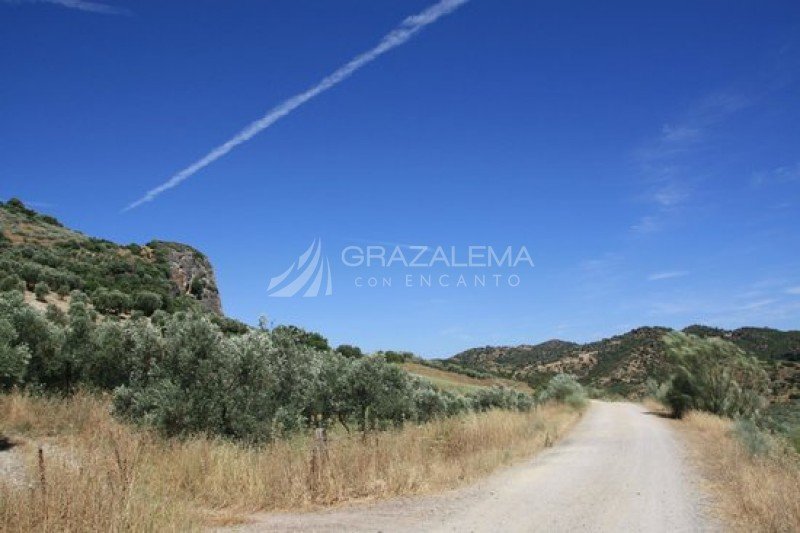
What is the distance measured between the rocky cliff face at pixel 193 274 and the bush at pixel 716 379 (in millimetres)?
45458

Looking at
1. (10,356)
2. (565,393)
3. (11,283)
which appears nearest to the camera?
(10,356)

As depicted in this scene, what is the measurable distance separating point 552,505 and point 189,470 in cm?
605

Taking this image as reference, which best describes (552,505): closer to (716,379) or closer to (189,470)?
(189,470)

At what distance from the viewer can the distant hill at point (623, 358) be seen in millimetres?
62875

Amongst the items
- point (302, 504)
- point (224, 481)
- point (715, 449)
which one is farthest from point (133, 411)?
point (715, 449)

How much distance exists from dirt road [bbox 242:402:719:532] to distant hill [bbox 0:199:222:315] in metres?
21.4

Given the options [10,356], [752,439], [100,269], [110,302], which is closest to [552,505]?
[752,439]

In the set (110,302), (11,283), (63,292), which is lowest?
(110,302)

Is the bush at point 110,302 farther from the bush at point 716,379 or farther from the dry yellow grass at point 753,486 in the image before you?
the bush at point 716,379

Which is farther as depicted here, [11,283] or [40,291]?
[40,291]

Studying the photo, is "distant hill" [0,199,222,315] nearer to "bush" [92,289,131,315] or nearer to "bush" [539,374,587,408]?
"bush" [92,289,131,315]

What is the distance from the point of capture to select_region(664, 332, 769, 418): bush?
3022 centimetres

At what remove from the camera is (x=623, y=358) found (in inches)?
3853

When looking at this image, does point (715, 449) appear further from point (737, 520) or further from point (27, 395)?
point (27, 395)
